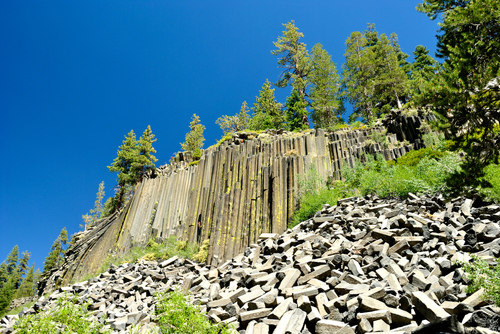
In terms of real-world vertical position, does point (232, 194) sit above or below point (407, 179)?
above

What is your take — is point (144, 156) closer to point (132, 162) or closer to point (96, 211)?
point (132, 162)

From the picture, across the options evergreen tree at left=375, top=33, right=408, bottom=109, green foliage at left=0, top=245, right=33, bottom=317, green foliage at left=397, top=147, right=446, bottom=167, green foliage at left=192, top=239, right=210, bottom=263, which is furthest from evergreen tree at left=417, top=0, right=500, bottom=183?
green foliage at left=0, top=245, right=33, bottom=317

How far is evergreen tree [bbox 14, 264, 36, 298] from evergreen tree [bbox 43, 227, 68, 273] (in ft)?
22.6

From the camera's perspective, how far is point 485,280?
3100 millimetres

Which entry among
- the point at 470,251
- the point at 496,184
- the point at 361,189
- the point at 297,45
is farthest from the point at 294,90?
the point at 470,251

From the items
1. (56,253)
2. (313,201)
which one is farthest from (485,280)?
(56,253)

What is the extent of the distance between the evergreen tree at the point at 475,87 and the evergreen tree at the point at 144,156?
29.9 meters

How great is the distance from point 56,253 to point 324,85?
50995 millimetres

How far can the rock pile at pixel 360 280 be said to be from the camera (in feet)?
10.6

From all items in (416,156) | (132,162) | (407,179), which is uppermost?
(132,162)

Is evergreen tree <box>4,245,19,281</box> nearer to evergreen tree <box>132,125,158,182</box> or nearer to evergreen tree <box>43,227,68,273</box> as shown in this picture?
evergreen tree <box>43,227,68,273</box>

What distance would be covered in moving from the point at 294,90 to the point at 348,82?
6353mm

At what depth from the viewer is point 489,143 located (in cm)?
473

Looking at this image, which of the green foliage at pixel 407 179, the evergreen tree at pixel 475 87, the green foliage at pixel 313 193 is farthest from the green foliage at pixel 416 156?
the evergreen tree at pixel 475 87
